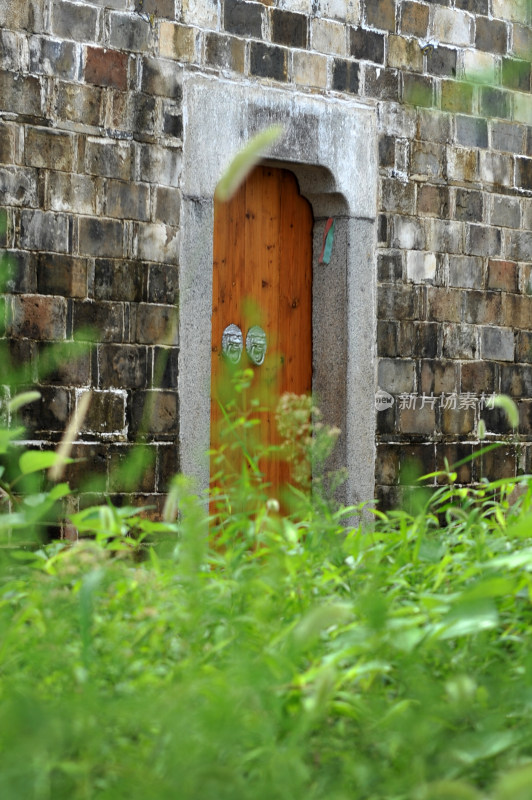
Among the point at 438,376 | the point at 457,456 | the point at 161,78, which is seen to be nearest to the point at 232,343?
the point at 438,376

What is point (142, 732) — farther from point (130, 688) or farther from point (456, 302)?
point (456, 302)

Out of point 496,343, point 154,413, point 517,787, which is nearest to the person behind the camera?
point 517,787

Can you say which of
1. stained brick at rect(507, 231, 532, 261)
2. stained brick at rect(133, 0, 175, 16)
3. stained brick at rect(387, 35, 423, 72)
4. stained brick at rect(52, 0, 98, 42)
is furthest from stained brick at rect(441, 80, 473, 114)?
stained brick at rect(52, 0, 98, 42)

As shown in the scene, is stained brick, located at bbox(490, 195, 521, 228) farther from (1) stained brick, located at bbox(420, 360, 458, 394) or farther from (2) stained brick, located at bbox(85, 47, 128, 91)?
(2) stained brick, located at bbox(85, 47, 128, 91)

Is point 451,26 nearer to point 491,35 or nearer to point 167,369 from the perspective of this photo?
point 491,35

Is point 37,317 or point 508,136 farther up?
point 508,136

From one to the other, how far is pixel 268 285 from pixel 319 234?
0.37 metres

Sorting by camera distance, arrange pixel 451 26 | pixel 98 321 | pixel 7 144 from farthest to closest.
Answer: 1. pixel 451 26
2. pixel 98 321
3. pixel 7 144

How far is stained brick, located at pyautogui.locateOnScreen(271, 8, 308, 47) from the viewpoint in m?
5.05

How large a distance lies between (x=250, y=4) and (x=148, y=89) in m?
0.69

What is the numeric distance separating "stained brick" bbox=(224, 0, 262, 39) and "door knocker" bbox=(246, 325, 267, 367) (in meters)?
1.31

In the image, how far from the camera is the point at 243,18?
4.96 metres

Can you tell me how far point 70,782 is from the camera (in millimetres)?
1129

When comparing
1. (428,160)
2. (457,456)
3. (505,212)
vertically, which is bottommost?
(457,456)
